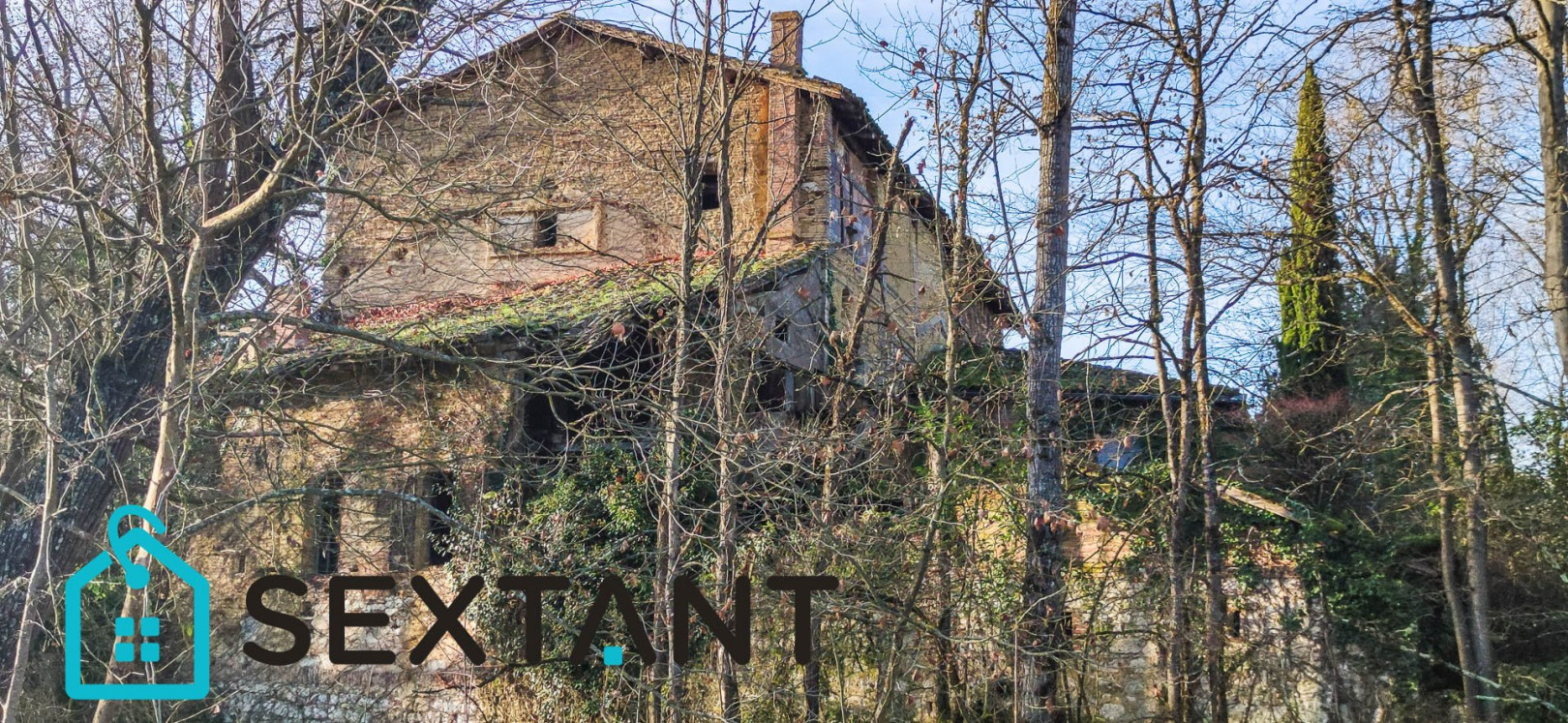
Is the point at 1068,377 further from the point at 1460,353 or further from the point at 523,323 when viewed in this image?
the point at 523,323

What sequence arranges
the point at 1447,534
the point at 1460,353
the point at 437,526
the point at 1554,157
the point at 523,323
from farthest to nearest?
the point at 437,526 → the point at 523,323 → the point at 1447,534 → the point at 1460,353 → the point at 1554,157

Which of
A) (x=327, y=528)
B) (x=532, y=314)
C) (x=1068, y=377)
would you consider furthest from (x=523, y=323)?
(x=1068, y=377)

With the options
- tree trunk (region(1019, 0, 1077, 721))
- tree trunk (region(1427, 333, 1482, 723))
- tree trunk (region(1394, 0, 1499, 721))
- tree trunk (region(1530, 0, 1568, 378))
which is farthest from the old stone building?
tree trunk (region(1530, 0, 1568, 378))

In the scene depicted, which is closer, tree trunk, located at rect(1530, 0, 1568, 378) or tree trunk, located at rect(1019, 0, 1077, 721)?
tree trunk, located at rect(1019, 0, 1077, 721)

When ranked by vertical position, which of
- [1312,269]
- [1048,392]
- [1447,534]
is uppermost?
[1312,269]

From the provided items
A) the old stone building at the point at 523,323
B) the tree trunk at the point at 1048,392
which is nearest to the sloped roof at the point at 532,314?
the old stone building at the point at 523,323

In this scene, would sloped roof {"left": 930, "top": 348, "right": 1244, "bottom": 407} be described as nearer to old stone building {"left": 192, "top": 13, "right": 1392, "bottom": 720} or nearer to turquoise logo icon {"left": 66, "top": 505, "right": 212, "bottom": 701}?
old stone building {"left": 192, "top": 13, "right": 1392, "bottom": 720}

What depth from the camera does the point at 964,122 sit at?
23.8 feet

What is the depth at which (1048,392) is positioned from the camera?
24.6 feet

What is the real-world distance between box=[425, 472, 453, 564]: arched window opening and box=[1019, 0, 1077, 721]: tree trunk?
516 centimetres

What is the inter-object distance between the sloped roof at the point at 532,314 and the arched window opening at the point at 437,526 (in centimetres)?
135

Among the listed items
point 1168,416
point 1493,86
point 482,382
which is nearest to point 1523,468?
point 1493,86

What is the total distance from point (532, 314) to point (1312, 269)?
725 cm

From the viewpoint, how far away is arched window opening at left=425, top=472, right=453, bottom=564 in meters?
10.5
